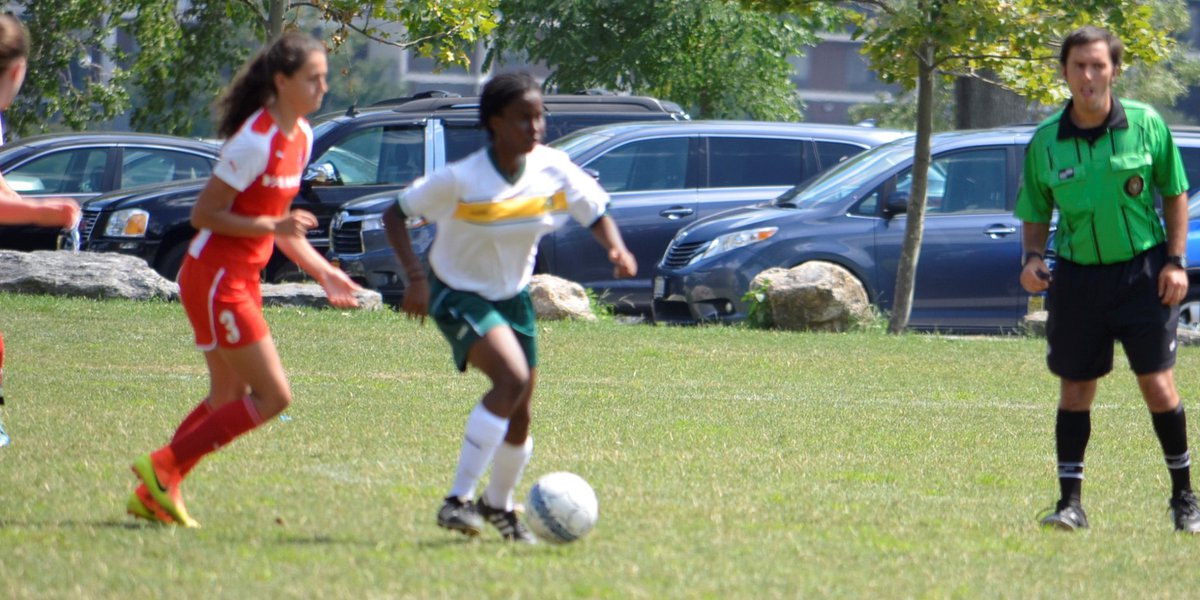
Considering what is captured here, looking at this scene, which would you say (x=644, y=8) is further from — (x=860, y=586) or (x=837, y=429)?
(x=860, y=586)

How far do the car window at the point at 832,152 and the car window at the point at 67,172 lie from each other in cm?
730

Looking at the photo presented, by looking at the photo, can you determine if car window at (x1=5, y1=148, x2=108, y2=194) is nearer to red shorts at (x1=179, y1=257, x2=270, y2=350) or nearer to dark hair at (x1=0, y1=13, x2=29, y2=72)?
dark hair at (x1=0, y1=13, x2=29, y2=72)

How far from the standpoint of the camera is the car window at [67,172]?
16.9 m

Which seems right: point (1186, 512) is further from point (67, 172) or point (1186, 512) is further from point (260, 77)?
point (67, 172)

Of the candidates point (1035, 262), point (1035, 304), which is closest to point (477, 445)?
point (1035, 262)

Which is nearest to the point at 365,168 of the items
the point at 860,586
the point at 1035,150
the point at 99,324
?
the point at 99,324

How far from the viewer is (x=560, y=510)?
555 centimetres

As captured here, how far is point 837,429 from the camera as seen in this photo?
902 centimetres

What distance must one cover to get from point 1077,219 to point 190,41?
79.5 ft

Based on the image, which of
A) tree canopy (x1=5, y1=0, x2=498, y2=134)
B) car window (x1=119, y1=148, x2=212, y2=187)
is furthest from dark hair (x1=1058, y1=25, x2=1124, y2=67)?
tree canopy (x1=5, y1=0, x2=498, y2=134)

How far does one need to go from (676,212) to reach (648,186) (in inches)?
15.4

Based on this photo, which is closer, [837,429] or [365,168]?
[837,429]

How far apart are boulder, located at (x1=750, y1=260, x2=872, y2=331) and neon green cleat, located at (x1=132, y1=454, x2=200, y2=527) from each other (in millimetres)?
9207

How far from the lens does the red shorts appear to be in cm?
564
